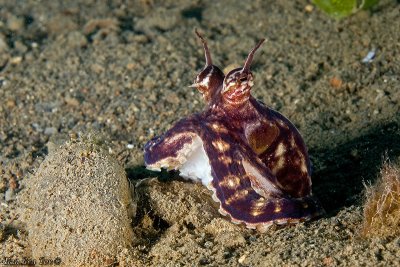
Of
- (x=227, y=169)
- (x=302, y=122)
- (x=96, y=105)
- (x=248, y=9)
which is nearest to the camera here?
(x=227, y=169)

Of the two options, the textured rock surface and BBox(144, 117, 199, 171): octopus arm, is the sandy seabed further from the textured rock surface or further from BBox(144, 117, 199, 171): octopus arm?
BBox(144, 117, 199, 171): octopus arm

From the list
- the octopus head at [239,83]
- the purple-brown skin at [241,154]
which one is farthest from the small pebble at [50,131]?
the octopus head at [239,83]

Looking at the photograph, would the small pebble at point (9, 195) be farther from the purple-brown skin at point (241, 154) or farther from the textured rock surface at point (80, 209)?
the purple-brown skin at point (241, 154)

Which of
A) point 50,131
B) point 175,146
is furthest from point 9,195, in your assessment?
point 175,146

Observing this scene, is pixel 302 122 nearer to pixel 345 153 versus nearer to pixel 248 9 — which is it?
pixel 345 153

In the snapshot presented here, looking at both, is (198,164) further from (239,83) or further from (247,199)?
(239,83)

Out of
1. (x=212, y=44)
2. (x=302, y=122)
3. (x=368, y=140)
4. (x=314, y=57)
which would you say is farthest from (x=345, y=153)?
(x=212, y=44)
